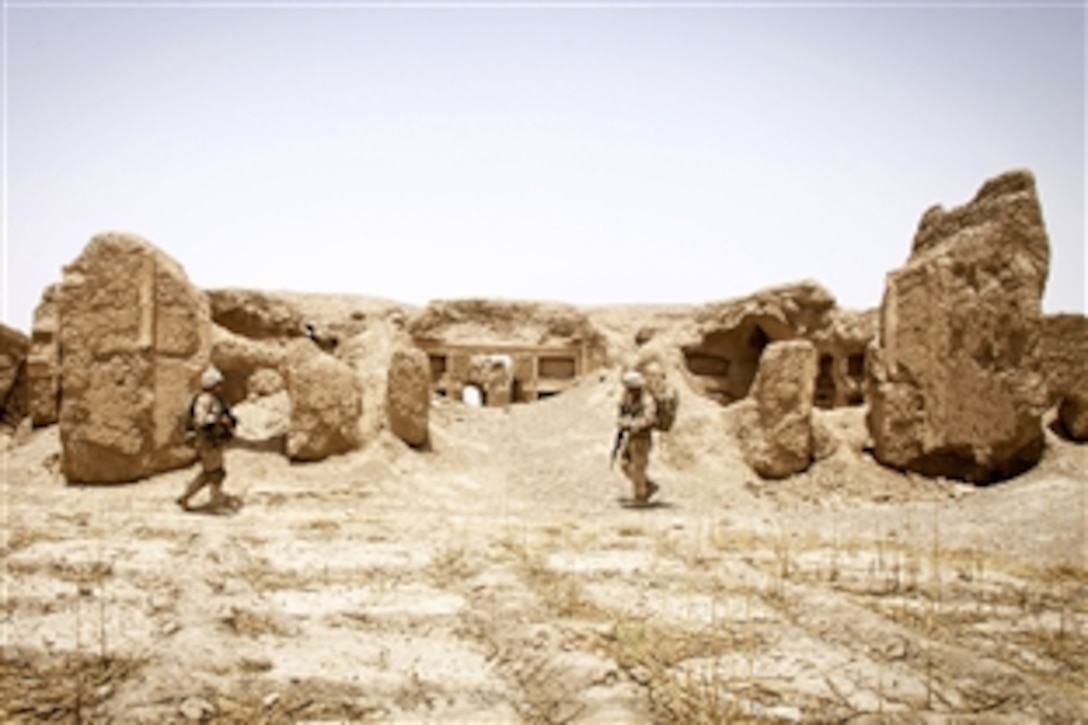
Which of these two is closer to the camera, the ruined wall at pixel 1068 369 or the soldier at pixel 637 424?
the soldier at pixel 637 424

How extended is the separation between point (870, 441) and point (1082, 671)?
837 cm

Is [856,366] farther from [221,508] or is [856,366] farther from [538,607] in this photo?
[538,607]

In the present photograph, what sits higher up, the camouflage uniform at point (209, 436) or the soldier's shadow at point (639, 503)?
the camouflage uniform at point (209, 436)

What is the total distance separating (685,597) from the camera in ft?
17.9

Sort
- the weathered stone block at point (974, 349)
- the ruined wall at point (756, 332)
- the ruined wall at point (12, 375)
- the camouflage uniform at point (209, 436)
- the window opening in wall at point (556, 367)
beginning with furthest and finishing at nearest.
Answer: the window opening in wall at point (556, 367) → the ruined wall at point (756, 332) → the ruined wall at point (12, 375) → the weathered stone block at point (974, 349) → the camouflage uniform at point (209, 436)

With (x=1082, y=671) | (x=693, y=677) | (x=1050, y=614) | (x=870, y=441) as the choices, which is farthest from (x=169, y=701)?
(x=870, y=441)

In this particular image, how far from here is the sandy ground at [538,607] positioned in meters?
3.66

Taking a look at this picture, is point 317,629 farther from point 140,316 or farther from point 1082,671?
point 140,316

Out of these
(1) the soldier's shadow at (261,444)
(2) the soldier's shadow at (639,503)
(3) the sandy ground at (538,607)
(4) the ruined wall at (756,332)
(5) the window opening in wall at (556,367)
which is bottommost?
(2) the soldier's shadow at (639,503)

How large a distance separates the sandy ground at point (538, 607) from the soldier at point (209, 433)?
0.54 metres

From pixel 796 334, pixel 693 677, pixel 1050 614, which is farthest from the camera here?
pixel 796 334

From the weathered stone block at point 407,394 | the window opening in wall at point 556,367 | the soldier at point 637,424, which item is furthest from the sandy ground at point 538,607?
the window opening in wall at point 556,367

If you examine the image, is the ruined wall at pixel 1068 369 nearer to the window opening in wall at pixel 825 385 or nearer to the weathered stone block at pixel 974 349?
the weathered stone block at pixel 974 349

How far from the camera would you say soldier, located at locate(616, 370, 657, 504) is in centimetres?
959
